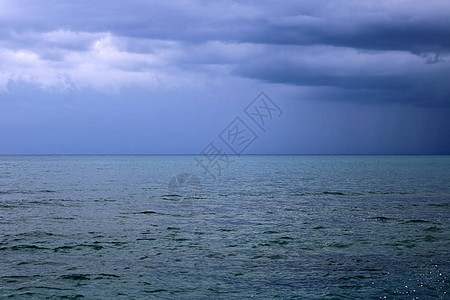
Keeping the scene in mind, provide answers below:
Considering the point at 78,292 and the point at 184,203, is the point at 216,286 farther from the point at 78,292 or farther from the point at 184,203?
the point at 184,203


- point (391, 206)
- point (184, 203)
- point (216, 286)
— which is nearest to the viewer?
point (216, 286)

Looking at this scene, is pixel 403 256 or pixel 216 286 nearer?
pixel 216 286

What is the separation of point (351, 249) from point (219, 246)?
6461 mm

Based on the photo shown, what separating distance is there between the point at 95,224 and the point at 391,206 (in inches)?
1002

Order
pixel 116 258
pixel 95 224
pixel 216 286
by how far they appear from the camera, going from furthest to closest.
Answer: pixel 95 224 → pixel 116 258 → pixel 216 286

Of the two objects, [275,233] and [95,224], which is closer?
[275,233]

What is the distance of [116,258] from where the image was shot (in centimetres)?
2028

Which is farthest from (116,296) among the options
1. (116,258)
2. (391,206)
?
(391,206)

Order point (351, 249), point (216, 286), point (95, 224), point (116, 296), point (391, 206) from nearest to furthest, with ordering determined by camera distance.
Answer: point (116, 296) → point (216, 286) → point (351, 249) → point (95, 224) → point (391, 206)

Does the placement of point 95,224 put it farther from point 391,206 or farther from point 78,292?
point 391,206

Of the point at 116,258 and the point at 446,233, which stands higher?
the point at 116,258

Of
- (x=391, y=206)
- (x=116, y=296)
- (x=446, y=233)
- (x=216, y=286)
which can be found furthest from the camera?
(x=391, y=206)

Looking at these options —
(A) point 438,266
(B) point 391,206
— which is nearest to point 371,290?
(A) point 438,266

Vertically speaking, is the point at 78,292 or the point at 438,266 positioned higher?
the point at 78,292
